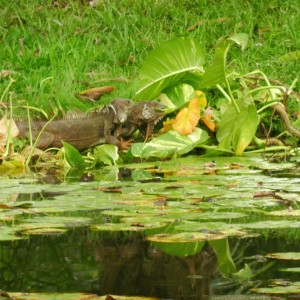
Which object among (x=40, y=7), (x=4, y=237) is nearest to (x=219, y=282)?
(x=4, y=237)

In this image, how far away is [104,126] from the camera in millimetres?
6605

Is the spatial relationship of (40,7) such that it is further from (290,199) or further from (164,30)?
(290,199)

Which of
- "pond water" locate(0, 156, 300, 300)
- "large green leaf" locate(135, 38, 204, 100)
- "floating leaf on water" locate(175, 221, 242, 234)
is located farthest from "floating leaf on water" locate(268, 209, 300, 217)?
"large green leaf" locate(135, 38, 204, 100)

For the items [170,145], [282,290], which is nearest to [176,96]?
Result: [170,145]

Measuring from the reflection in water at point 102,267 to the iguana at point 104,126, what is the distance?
3.21 m

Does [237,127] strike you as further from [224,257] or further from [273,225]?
[224,257]

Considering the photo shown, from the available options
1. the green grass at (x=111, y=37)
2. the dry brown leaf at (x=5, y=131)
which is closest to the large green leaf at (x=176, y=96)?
the green grass at (x=111, y=37)

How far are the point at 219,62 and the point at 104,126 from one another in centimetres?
123

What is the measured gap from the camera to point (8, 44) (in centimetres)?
803

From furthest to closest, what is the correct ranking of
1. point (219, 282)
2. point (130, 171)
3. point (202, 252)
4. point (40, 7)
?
point (40, 7) → point (130, 171) → point (202, 252) → point (219, 282)

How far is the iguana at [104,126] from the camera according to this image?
20.7 ft

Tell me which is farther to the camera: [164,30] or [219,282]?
[164,30]

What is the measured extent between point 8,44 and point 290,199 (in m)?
4.68

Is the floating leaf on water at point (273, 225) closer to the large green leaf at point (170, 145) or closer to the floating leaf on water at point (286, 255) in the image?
the floating leaf on water at point (286, 255)
